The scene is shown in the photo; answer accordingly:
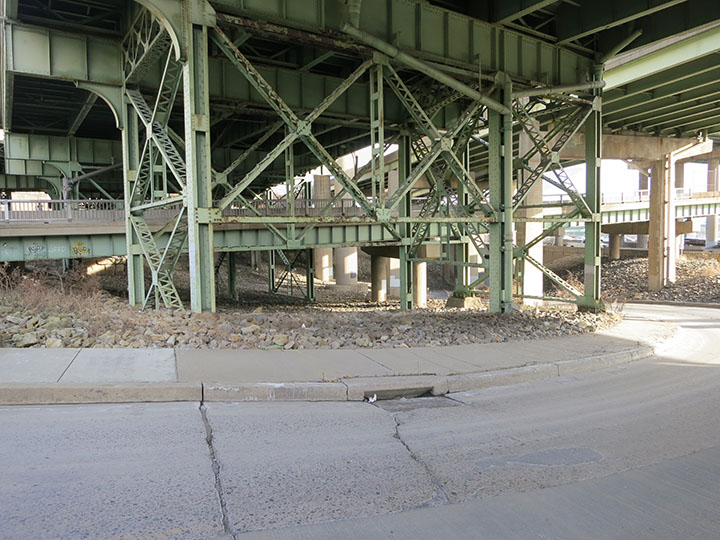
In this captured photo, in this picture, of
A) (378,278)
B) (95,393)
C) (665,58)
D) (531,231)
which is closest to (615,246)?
(531,231)

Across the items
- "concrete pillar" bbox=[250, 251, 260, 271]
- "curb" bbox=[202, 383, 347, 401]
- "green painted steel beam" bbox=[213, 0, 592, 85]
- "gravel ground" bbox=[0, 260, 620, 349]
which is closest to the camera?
"curb" bbox=[202, 383, 347, 401]

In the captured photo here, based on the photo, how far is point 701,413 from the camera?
242 inches

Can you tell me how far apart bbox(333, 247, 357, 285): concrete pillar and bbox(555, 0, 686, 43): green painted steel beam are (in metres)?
29.1

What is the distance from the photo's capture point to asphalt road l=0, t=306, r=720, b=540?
344 cm

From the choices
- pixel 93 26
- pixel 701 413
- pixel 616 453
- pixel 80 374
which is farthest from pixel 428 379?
pixel 93 26

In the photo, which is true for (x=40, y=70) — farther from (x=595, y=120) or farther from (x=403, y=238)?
(x=595, y=120)

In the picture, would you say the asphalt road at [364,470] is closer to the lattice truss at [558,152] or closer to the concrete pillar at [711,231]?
the lattice truss at [558,152]

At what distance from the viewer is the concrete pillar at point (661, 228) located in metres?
35.9

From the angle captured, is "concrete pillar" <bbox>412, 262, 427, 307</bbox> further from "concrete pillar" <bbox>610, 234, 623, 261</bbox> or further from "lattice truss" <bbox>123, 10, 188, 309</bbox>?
"concrete pillar" <bbox>610, 234, 623, 261</bbox>

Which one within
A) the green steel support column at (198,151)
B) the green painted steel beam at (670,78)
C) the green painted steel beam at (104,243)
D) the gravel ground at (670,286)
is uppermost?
the green painted steel beam at (670,78)

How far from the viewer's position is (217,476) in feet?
13.3

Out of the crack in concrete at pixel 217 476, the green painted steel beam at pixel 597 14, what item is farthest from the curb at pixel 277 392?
the green painted steel beam at pixel 597 14

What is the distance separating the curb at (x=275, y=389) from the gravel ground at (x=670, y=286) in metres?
24.1

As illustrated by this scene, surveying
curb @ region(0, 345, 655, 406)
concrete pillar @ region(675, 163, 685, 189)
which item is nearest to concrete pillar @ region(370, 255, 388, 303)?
curb @ region(0, 345, 655, 406)
